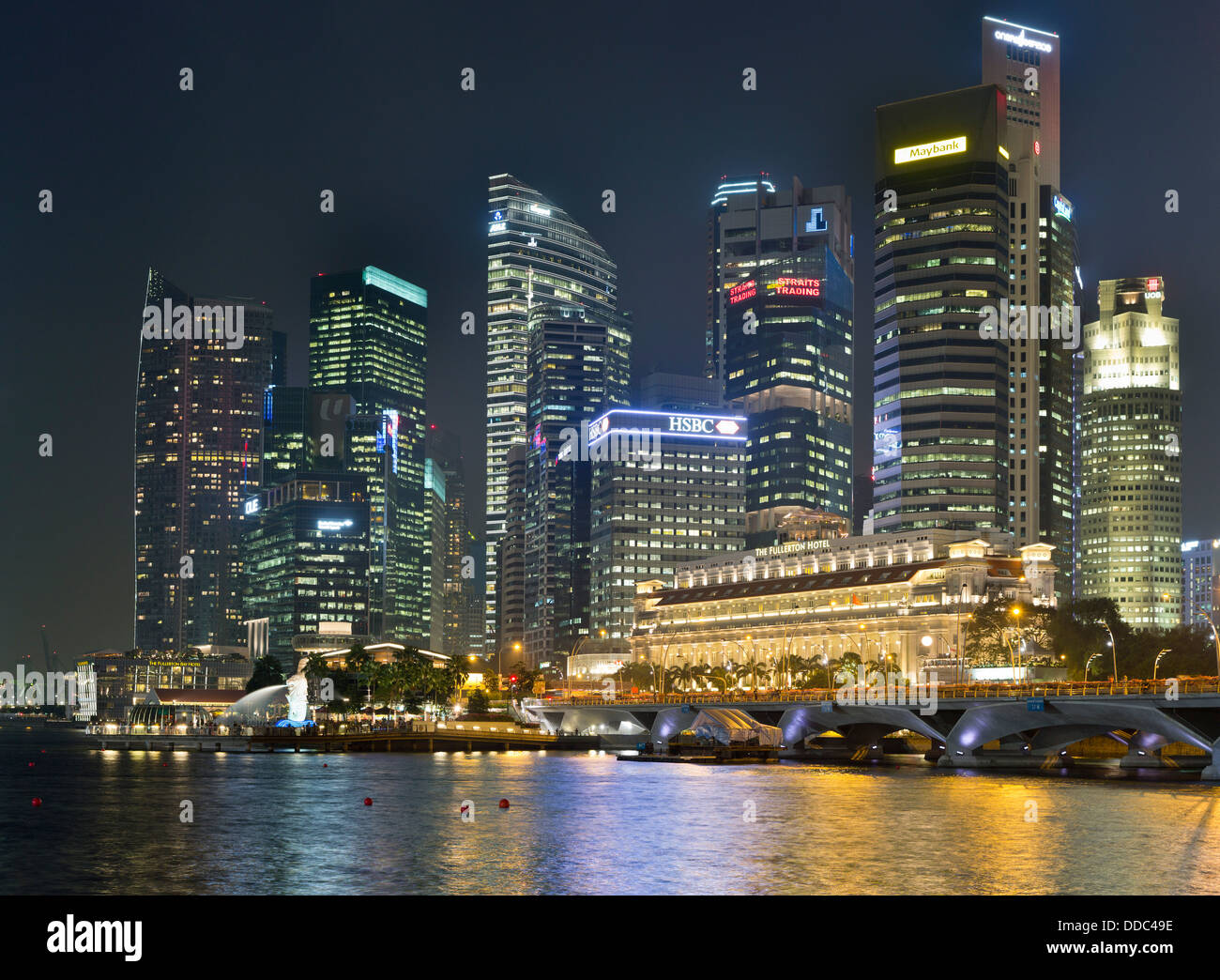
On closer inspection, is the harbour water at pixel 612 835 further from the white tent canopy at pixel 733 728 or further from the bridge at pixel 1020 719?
the white tent canopy at pixel 733 728

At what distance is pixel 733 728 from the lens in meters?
193

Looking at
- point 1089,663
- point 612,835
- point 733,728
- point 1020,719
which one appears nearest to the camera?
point 612,835

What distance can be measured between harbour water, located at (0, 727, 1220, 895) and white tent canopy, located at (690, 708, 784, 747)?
52.1 meters

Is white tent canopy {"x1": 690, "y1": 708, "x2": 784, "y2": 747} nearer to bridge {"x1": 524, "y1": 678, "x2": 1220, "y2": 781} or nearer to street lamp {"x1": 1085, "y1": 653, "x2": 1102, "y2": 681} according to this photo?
bridge {"x1": 524, "y1": 678, "x2": 1220, "y2": 781}

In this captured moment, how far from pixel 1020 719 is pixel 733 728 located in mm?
50577

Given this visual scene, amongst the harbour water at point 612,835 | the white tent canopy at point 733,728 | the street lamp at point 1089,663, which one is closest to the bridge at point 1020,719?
the white tent canopy at point 733,728

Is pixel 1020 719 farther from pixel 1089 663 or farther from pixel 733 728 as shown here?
pixel 733 728

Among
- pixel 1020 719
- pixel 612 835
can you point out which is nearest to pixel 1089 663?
pixel 1020 719

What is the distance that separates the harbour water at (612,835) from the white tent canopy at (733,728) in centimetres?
5206

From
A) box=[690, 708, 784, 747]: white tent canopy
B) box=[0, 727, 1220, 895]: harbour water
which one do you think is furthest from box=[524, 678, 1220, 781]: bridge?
box=[0, 727, 1220, 895]: harbour water

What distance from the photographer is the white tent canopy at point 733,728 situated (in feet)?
635

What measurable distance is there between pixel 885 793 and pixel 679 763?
6610 cm
